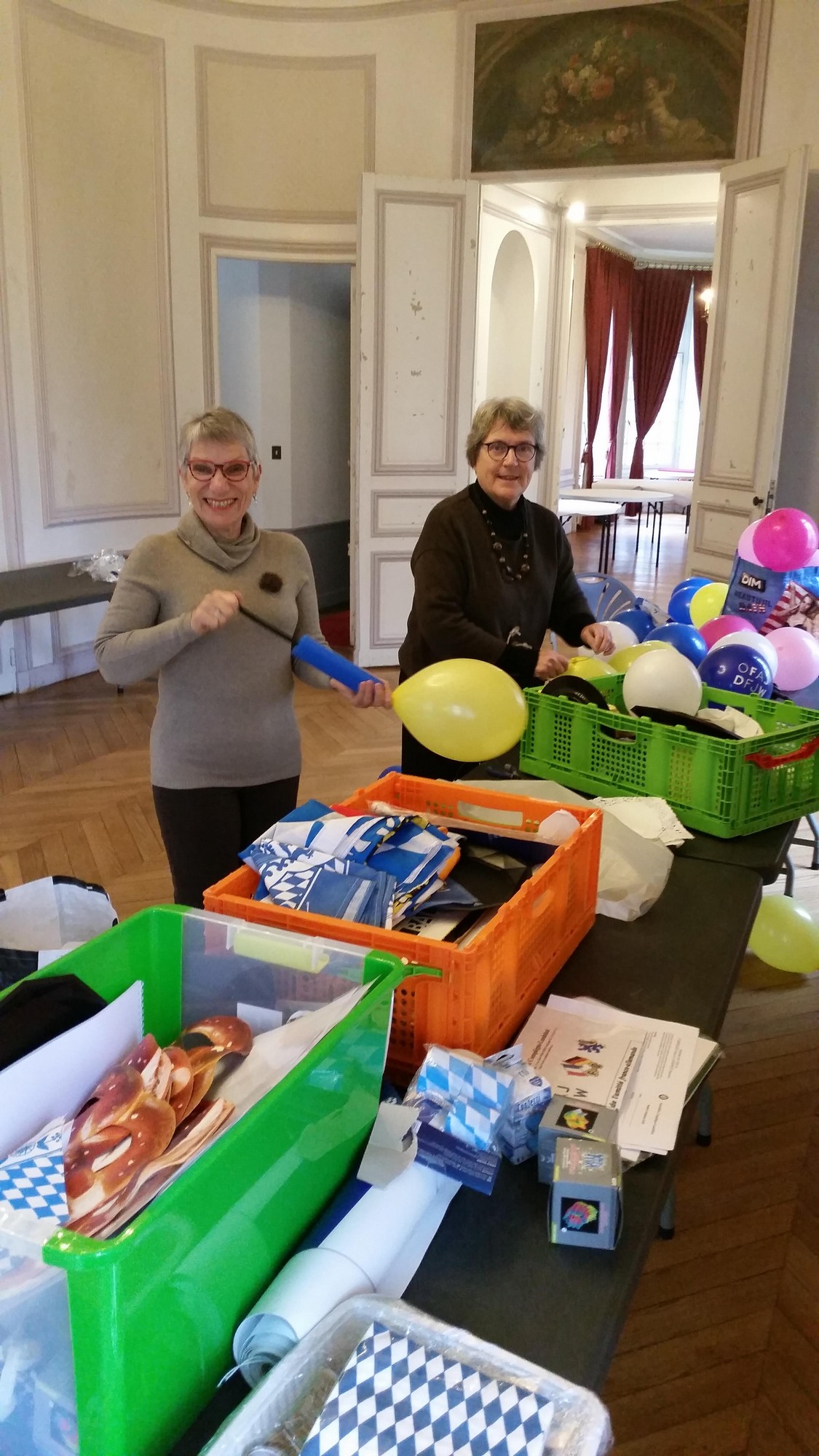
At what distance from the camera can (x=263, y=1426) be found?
68cm

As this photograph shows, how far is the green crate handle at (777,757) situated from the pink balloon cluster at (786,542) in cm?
140

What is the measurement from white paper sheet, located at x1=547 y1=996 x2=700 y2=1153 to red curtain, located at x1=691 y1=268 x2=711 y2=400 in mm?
12794

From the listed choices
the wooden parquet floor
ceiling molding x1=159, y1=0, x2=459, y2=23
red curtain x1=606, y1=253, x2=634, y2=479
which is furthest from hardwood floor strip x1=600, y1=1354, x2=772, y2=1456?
red curtain x1=606, y1=253, x2=634, y2=479

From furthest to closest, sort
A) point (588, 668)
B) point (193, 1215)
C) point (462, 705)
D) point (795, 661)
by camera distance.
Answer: point (795, 661), point (588, 668), point (462, 705), point (193, 1215)

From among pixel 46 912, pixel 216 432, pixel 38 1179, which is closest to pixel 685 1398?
pixel 46 912

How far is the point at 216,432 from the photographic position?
1790mm

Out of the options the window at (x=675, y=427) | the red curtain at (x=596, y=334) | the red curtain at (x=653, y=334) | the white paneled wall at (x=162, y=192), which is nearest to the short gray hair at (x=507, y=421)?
the white paneled wall at (x=162, y=192)

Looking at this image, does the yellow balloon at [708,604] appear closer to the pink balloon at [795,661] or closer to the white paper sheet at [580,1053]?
the pink balloon at [795,661]

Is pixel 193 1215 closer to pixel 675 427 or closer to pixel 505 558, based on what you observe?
pixel 505 558

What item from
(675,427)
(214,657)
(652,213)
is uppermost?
(652,213)

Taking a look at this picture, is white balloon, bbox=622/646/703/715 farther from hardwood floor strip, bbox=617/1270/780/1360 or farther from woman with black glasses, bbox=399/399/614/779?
hardwood floor strip, bbox=617/1270/780/1360

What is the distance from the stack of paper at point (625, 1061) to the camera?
1.04 meters

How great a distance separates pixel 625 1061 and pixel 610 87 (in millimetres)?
5419

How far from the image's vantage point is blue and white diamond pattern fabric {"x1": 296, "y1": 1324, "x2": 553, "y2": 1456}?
0.66m
